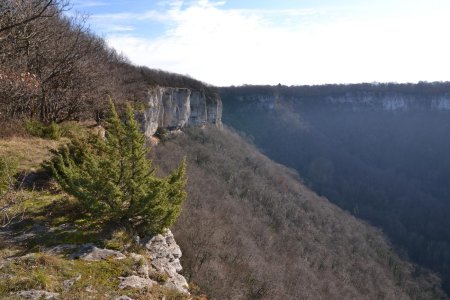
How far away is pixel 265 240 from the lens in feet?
115

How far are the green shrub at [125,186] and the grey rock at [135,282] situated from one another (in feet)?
5.61

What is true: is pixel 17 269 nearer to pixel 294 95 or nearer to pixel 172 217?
pixel 172 217

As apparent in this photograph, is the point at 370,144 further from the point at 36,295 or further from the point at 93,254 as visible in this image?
the point at 36,295

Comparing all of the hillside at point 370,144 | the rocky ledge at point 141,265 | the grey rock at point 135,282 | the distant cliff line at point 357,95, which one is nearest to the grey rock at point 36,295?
the rocky ledge at point 141,265

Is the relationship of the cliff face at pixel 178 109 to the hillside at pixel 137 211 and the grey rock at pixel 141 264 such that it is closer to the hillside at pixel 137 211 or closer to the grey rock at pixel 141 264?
the hillside at pixel 137 211

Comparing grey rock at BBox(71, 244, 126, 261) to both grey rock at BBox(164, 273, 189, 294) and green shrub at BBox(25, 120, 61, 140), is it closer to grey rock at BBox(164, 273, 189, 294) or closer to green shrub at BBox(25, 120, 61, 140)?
grey rock at BBox(164, 273, 189, 294)

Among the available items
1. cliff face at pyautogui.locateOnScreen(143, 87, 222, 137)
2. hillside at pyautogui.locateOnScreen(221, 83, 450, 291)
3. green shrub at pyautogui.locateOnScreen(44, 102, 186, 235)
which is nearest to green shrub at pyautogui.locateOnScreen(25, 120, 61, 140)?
green shrub at pyautogui.locateOnScreen(44, 102, 186, 235)

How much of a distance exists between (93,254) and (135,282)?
117cm

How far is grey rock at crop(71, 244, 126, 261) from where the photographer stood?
7.96 meters

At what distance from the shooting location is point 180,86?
57031 mm

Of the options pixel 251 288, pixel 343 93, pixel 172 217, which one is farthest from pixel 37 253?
pixel 343 93

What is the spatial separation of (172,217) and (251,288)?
36.2ft

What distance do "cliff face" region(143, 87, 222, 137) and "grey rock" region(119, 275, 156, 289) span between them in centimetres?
2957

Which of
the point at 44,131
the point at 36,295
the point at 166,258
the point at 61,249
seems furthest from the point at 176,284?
the point at 44,131
